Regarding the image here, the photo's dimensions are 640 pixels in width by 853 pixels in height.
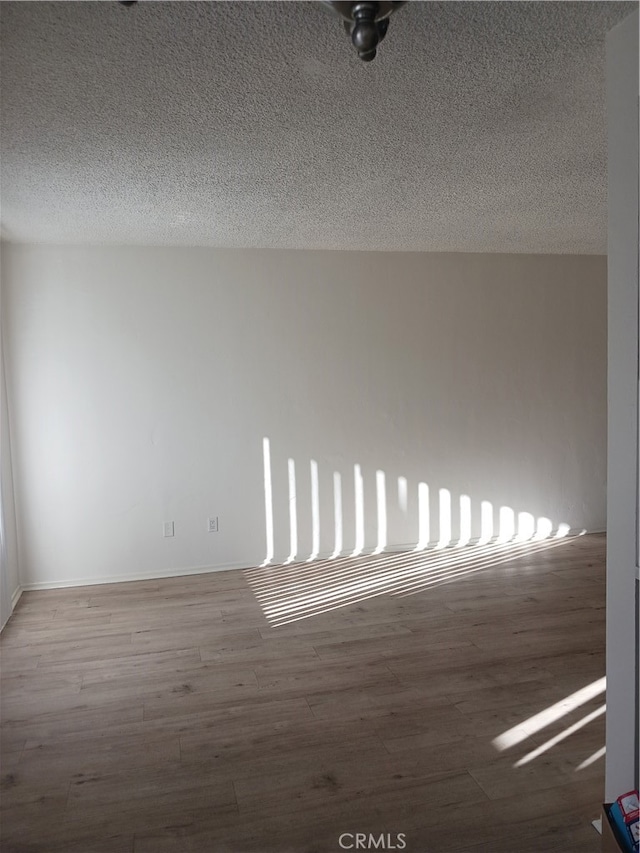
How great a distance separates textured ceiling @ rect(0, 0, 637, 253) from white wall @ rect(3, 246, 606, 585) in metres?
0.69

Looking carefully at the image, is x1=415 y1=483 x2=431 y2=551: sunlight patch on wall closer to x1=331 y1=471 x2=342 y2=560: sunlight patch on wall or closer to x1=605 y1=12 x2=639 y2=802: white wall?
x1=331 y1=471 x2=342 y2=560: sunlight patch on wall

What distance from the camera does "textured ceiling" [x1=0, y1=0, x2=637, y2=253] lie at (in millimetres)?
1966

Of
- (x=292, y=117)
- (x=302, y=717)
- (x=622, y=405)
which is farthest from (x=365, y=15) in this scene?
(x=302, y=717)

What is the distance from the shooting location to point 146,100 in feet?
7.97

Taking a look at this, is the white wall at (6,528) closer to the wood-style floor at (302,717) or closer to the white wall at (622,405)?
the wood-style floor at (302,717)

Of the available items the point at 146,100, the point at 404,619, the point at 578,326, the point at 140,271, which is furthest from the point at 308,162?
the point at 578,326

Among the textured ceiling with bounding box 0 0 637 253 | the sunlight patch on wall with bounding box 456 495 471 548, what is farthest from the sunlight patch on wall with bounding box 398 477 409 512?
the textured ceiling with bounding box 0 0 637 253

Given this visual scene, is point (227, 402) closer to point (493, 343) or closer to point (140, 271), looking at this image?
point (140, 271)

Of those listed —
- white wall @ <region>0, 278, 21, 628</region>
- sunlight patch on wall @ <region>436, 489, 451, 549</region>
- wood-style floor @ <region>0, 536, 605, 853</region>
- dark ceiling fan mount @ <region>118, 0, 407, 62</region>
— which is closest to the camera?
dark ceiling fan mount @ <region>118, 0, 407, 62</region>

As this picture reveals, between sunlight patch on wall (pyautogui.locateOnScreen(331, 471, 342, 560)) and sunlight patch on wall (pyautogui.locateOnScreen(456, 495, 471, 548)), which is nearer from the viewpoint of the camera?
sunlight patch on wall (pyautogui.locateOnScreen(331, 471, 342, 560))

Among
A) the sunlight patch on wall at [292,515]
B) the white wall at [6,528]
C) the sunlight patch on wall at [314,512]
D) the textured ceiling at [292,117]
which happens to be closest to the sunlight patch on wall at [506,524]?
the sunlight patch on wall at [314,512]

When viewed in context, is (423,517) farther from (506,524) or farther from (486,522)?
(506,524)
